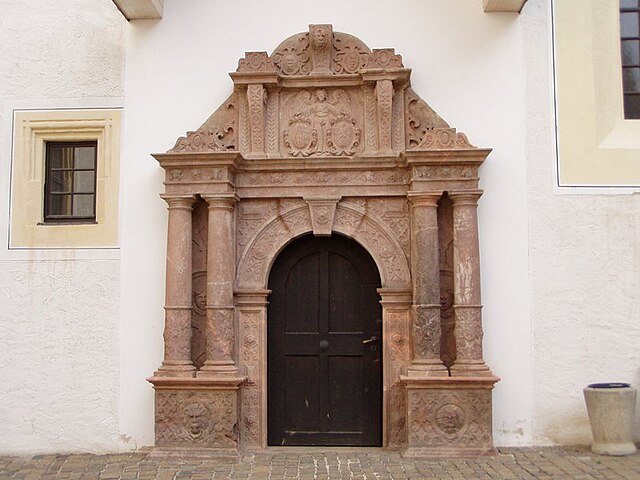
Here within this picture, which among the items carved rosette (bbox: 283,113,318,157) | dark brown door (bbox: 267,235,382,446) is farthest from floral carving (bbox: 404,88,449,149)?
dark brown door (bbox: 267,235,382,446)

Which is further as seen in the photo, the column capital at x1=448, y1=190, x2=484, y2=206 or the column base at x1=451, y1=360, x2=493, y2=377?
the column capital at x1=448, y1=190, x2=484, y2=206

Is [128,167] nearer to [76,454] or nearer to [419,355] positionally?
[76,454]

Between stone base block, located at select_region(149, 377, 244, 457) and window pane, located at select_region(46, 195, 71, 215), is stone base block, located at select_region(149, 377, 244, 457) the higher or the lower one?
the lower one

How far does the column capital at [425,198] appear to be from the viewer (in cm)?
733

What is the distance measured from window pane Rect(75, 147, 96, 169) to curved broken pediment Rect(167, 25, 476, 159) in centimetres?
108

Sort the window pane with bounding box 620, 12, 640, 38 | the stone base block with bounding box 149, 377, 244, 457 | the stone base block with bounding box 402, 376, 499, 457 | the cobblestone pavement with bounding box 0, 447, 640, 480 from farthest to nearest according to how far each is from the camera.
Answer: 1. the window pane with bounding box 620, 12, 640, 38
2. the stone base block with bounding box 149, 377, 244, 457
3. the stone base block with bounding box 402, 376, 499, 457
4. the cobblestone pavement with bounding box 0, 447, 640, 480

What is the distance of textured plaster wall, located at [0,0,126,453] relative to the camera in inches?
302

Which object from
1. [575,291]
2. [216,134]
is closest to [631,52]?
[575,291]

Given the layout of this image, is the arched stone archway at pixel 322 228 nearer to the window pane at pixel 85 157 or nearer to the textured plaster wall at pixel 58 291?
the textured plaster wall at pixel 58 291

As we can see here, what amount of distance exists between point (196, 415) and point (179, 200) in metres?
2.08

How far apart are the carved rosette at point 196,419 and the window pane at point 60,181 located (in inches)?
96.6

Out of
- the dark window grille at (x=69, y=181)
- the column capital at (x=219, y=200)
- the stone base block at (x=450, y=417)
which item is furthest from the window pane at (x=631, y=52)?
the dark window grille at (x=69, y=181)

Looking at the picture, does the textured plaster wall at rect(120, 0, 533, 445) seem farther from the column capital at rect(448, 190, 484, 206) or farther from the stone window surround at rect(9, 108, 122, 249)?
the column capital at rect(448, 190, 484, 206)

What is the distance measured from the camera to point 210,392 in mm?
7289
